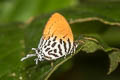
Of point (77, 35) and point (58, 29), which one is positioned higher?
point (58, 29)

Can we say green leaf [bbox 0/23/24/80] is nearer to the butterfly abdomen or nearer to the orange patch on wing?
the butterfly abdomen

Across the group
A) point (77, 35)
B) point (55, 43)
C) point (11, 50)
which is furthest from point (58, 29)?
point (11, 50)

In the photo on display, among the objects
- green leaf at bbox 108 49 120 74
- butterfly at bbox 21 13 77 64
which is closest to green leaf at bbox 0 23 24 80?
butterfly at bbox 21 13 77 64

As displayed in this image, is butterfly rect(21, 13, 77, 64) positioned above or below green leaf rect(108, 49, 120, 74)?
above

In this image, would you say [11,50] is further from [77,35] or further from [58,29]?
[58,29]

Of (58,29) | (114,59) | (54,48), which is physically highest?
(58,29)

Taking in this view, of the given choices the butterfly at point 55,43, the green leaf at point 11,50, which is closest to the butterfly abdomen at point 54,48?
the butterfly at point 55,43

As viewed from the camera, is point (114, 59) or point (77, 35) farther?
point (77, 35)

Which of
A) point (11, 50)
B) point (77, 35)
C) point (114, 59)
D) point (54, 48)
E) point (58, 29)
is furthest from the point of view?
point (11, 50)
